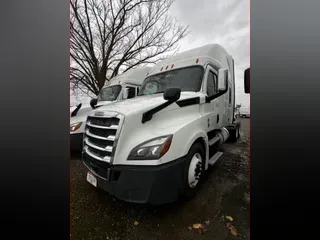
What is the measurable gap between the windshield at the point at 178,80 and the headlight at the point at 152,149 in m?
1.31

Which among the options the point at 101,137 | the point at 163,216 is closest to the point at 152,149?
the point at 101,137

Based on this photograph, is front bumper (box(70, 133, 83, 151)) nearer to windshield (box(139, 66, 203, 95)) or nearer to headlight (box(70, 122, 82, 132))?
headlight (box(70, 122, 82, 132))

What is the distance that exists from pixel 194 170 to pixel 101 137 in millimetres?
1322

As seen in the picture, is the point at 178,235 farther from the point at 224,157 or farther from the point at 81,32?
the point at 81,32

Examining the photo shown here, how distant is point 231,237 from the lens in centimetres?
126

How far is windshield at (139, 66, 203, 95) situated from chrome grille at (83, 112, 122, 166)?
1.38 m

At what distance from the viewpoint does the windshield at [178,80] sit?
233cm

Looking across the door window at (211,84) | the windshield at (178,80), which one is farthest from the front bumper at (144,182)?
the door window at (211,84)

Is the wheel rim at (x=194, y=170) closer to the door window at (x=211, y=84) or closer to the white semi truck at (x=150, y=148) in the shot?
the white semi truck at (x=150, y=148)

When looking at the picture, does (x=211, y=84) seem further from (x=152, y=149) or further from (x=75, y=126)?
(x=75, y=126)

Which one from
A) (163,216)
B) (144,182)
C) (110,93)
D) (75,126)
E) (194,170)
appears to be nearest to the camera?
(144,182)

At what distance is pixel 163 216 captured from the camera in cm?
148
